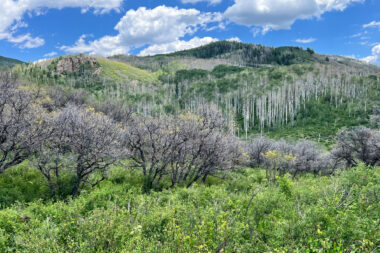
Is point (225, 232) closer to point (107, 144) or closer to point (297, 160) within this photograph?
point (107, 144)

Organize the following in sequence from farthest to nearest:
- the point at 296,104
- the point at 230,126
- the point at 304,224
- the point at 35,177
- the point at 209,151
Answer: the point at 296,104 < the point at 230,126 < the point at 209,151 < the point at 35,177 < the point at 304,224

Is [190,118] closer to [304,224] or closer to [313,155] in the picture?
[304,224]

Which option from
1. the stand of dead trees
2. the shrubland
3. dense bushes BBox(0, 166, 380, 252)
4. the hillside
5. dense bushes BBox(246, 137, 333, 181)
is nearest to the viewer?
dense bushes BBox(0, 166, 380, 252)

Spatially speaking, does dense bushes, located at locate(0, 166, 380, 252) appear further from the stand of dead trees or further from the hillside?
the hillside

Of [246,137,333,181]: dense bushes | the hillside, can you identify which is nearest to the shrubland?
[246,137,333,181]: dense bushes

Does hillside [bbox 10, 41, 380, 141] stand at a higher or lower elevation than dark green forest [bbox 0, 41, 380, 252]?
higher

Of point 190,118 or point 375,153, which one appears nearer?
point 190,118

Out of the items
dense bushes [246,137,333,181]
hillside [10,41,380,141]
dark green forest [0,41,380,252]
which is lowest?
dense bushes [246,137,333,181]

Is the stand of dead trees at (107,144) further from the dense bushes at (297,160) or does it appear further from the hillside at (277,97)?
the hillside at (277,97)

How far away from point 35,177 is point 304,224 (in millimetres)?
22732

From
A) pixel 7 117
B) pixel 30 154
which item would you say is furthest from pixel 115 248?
pixel 7 117

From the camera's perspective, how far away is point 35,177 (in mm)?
19922

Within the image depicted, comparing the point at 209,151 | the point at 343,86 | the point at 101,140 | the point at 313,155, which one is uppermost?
the point at 343,86

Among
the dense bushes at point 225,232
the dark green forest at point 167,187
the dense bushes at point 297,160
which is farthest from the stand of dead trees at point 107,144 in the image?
the dense bushes at point 225,232
